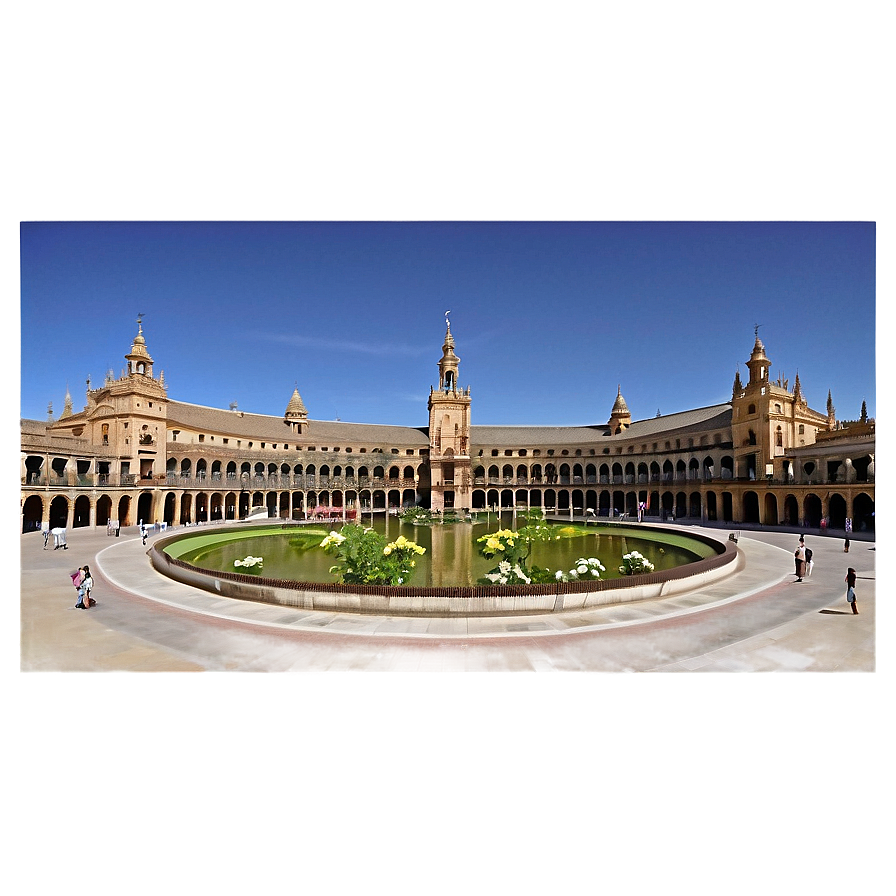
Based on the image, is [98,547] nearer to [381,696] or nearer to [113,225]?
[113,225]

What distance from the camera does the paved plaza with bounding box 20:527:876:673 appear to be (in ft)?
26.4

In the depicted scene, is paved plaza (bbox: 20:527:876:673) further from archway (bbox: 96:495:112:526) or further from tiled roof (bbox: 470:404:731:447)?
tiled roof (bbox: 470:404:731:447)

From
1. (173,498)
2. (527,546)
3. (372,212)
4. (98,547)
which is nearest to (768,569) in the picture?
(527,546)

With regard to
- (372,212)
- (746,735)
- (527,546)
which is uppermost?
(372,212)

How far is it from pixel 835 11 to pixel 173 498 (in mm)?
42024

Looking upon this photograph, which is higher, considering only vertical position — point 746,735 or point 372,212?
point 372,212

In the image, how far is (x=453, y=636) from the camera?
9.21m

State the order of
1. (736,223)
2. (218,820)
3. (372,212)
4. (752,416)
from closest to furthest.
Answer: (218,820) → (372,212) → (736,223) → (752,416)

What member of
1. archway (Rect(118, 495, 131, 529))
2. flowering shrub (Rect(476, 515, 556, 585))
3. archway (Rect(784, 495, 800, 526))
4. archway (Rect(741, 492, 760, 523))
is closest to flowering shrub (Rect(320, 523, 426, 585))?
flowering shrub (Rect(476, 515, 556, 585))

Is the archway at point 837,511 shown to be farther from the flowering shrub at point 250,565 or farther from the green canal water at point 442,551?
the flowering shrub at point 250,565

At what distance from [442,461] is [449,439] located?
297cm

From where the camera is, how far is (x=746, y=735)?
241 inches

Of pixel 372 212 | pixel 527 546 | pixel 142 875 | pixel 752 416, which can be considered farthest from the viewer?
pixel 752 416

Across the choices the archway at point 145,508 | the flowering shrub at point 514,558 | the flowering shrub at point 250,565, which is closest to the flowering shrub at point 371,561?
the flowering shrub at point 514,558
